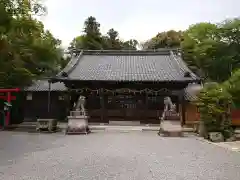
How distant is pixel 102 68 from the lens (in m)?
25.6

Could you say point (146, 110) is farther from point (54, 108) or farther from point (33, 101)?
point (33, 101)

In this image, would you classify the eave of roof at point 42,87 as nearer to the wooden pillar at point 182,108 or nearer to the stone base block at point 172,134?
the wooden pillar at point 182,108

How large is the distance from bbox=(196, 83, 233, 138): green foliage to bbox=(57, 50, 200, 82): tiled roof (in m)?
5.98

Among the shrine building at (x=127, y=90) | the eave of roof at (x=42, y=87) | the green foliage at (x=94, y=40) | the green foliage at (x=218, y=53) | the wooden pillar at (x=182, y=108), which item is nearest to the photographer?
the shrine building at (x=127, y=90)

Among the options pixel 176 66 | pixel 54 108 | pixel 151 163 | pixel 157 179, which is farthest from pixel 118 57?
pixel 157 179

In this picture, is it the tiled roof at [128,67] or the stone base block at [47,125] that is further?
the tiled roof at [128,67]

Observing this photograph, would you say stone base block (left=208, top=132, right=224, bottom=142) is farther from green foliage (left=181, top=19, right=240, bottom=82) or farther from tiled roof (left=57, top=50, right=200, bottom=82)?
green foliage (left=181, top=19, right=240, bottom=82)

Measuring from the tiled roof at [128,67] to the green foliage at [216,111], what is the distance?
5976 mm

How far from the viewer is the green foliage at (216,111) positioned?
15.3 metres

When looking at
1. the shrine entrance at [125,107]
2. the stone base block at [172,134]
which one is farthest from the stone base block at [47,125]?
the stone base block at [172,134]

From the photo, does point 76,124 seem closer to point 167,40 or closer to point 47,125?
point 47,125

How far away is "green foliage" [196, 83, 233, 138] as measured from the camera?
1530 cm

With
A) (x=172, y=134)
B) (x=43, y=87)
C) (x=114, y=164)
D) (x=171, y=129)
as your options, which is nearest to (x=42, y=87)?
(x=43, y=87)

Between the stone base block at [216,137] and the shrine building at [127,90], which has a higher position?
the shrine building at [127,90]
